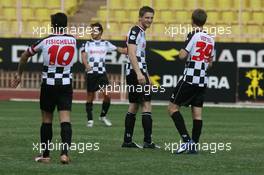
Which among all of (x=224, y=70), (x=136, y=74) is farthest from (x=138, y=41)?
(x=224, y=70)

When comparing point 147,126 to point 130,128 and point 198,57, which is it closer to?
point 130,128

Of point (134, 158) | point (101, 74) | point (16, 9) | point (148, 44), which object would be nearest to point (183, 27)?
point (148, 44)

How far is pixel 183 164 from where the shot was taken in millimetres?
11359

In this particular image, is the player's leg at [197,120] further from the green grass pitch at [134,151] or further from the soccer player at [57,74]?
the soccer player at [57,74]

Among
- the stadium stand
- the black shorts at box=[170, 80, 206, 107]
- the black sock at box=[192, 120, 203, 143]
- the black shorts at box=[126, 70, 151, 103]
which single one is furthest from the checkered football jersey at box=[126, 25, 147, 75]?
the stadium stand

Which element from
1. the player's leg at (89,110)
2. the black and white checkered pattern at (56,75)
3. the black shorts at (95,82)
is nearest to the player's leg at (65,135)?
the black and white checkered pattern at (56,75)

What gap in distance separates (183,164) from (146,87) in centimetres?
222

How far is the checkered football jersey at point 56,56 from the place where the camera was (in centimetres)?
1128

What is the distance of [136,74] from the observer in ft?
43.2

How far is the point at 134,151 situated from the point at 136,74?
116 cm

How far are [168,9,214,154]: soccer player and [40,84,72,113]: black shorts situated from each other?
201 cm

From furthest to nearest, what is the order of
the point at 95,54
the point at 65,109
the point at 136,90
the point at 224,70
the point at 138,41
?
the point at 224,70
the point at 95,54
the point at 136,90
the point at 138,41
the point at 65,109

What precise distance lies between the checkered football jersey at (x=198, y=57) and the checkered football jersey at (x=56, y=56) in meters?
2.06

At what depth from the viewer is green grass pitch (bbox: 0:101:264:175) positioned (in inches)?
424
